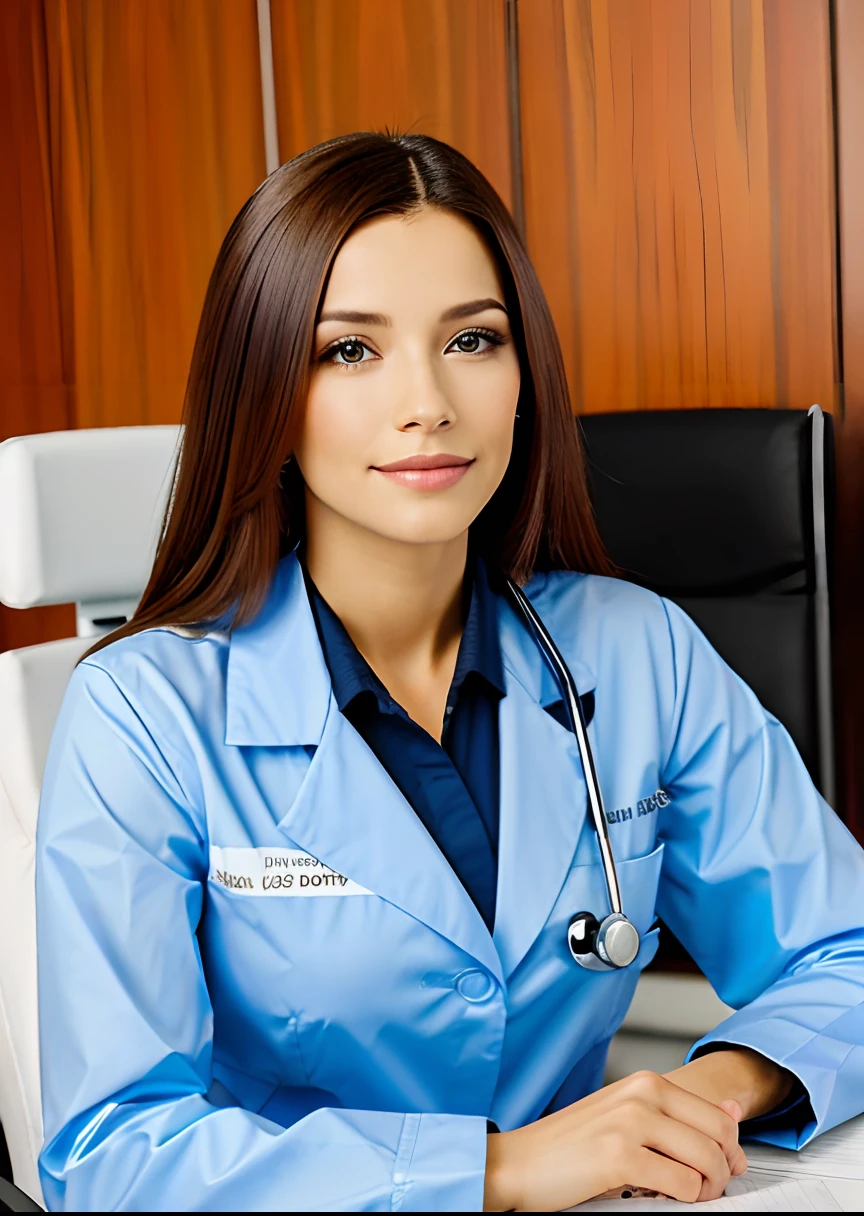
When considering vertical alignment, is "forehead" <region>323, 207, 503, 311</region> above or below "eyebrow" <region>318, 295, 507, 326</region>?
above

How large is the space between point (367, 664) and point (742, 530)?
684mm

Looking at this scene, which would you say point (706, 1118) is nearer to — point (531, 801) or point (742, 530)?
point (531, 801)

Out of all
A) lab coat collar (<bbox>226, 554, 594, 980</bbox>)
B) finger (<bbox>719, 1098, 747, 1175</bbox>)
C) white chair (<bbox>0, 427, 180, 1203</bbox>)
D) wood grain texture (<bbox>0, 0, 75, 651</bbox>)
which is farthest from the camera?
wood grain texture (<bbox>0, 0, 75, 651</bbox>)

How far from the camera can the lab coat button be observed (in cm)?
102

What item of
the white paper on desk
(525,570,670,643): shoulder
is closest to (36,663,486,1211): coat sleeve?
the white paper on desk

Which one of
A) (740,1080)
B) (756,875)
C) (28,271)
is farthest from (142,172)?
(740,1080)

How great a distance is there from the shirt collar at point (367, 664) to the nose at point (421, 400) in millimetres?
220

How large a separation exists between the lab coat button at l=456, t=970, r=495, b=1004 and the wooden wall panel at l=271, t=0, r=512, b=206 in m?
1.47

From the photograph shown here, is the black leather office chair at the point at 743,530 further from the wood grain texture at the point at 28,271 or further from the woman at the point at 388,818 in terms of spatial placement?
the wood grain texture at the point at 28,271

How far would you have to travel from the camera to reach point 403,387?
107 cm

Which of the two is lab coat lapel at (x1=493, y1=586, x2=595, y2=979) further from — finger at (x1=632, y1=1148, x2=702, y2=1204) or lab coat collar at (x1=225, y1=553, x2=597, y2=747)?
finger at (x1=632, y1=1148, x2=702, y2=1204)

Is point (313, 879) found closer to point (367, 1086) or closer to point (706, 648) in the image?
point (367, 1086)

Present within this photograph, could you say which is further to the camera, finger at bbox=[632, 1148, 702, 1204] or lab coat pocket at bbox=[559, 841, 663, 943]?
lab coat pocket at bbox=[559, 841, 663, 943]

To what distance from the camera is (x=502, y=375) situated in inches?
45.0
